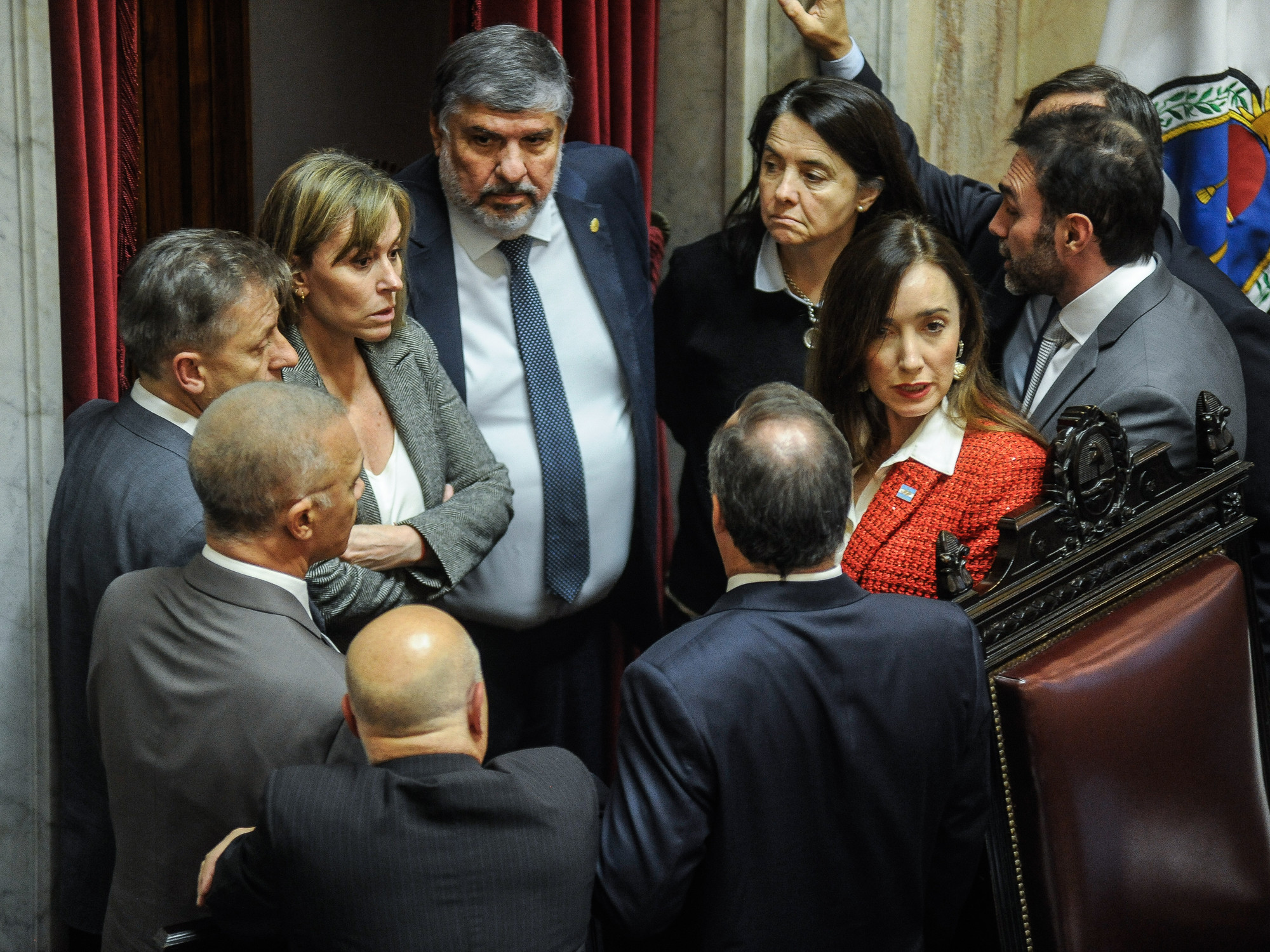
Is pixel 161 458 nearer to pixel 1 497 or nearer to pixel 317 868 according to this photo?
pixel 1 497

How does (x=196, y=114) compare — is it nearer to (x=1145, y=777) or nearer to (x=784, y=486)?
(x=784, y=486)

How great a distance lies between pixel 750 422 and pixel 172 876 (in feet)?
3.39

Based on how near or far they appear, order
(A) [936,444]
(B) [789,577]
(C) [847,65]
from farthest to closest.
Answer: (C) [847,65] < (A) [936,444] < (B) [789,577]

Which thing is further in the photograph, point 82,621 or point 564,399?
point 564,399

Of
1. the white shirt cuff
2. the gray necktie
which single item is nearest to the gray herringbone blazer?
the gray necktie

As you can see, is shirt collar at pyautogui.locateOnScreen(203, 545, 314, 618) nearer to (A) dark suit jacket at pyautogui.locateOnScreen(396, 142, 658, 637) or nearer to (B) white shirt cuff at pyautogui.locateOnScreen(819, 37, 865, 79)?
(A) dark suit jacket at pyautogui.locateOnScreen(396, 142, 658, 637)

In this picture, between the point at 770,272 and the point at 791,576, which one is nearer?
the point at 791,576

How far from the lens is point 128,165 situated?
2.51 m

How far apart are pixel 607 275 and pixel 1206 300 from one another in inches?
51.2

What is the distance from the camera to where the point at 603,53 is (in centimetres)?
334

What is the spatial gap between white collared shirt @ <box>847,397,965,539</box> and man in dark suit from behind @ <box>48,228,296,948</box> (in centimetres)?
109

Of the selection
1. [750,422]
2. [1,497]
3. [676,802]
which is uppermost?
[750,422]

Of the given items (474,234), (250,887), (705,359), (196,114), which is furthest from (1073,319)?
(196,114)

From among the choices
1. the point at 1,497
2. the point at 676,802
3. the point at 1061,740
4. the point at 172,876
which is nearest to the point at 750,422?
the point at 676,802
